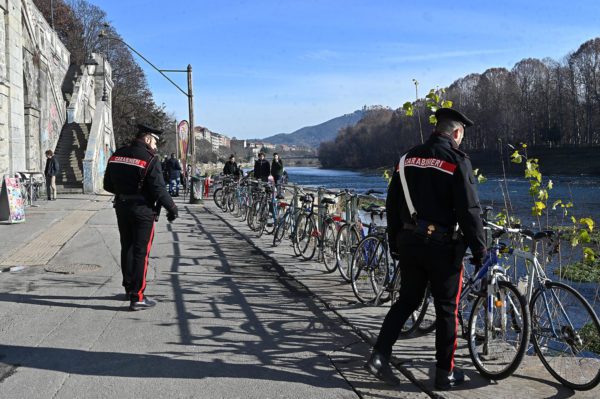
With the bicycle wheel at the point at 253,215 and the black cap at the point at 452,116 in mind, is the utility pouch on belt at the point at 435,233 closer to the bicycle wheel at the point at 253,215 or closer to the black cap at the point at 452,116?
the black cap at the point at 452,116

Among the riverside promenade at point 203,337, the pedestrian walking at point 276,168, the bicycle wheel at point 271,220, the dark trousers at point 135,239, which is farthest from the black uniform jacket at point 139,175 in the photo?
the pedestrian walking at point 276,168

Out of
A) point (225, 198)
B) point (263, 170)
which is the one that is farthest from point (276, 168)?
point (225, 198)

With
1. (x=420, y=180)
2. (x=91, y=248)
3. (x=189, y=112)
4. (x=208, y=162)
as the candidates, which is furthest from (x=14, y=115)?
(x=208, y=162)

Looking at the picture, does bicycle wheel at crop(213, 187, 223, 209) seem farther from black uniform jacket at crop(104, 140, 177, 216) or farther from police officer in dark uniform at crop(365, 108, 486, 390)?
police officer in dark uniform at crop(365, 108, 486, 390)

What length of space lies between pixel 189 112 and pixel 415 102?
1600 cm

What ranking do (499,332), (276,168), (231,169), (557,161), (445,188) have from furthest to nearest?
(557,161)
(231,169)
(276,168)
(499,332)
(445,188)

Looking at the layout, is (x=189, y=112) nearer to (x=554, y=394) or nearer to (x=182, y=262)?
(x=182, y=262)

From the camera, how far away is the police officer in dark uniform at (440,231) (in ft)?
12.3

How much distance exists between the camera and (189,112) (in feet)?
72.3

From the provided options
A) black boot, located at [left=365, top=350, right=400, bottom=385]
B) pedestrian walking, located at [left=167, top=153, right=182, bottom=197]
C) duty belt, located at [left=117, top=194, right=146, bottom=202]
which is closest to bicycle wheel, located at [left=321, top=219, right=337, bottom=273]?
duty belt, located at [left=117, top=194, right=146, bottom=202]

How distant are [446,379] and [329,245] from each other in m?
4.48

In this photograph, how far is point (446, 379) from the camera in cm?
392

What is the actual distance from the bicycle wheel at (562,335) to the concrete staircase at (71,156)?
79.5 feet

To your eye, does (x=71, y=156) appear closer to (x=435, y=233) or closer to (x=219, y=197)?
(x=219, y=197)
